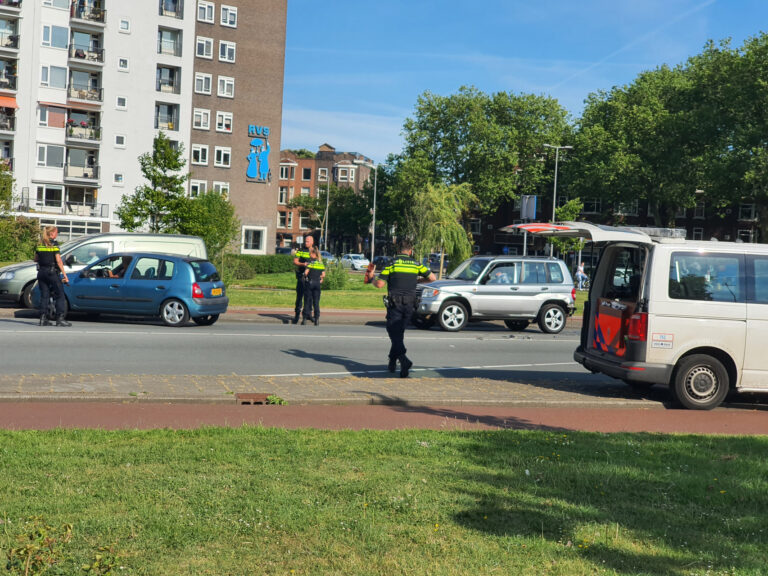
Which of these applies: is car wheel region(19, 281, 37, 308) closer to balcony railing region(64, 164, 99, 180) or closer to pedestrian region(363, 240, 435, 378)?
pedestrian region(363, 240, 435, 378)

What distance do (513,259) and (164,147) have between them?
58.6ft

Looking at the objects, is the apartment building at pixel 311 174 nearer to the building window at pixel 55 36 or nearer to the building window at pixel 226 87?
the building window at pixel 226 87

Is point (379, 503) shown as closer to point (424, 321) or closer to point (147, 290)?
point (147, 290)

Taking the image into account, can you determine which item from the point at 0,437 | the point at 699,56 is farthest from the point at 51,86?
the point at 0,437

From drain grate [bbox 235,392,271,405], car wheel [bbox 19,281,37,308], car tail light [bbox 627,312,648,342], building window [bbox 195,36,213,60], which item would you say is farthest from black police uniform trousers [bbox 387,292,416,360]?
building window [bbox 195,36,213,60]

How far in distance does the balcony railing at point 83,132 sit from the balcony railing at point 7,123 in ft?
11.2

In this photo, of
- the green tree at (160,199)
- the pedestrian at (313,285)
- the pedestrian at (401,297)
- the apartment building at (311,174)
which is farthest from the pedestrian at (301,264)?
the apartment building at (311,174)

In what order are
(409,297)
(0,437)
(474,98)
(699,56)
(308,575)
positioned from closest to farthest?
(308,575) → (0,437) → (409,297) → (699,56) → (474,98)

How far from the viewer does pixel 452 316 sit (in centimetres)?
2094

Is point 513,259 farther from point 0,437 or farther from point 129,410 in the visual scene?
point 0,437

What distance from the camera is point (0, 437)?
6.97 metres

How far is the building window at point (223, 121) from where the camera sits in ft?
211

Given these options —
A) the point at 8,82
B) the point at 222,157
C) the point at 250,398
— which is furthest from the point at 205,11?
the point at 250,398

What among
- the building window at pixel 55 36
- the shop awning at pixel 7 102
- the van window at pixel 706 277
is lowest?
the van window at pixel 706 277
